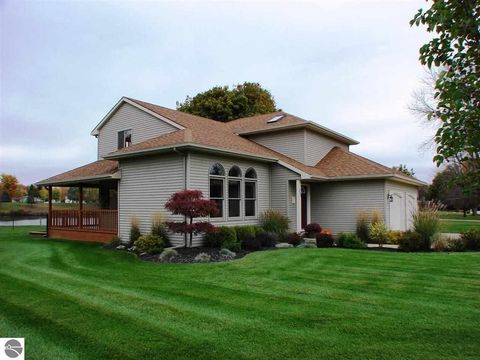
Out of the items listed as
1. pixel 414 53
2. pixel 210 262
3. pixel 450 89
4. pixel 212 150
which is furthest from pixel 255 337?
pixel 212 150

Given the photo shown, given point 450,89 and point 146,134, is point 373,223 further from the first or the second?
point 450,89

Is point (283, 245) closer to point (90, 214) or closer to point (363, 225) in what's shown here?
point (363, 225)

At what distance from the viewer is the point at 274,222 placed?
50.9ft

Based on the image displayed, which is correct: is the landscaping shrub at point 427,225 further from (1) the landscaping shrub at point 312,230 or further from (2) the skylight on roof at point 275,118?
(2) the skylight on roof at point 275,118

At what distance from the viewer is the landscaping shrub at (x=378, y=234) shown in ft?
A: 47.6

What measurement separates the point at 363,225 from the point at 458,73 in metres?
13.5

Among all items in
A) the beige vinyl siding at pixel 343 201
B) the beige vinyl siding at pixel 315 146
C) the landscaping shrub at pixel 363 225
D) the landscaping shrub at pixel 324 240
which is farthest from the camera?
the beige vinyl siding at pixel 315 146

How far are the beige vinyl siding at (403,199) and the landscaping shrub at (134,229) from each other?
10688 millimetres

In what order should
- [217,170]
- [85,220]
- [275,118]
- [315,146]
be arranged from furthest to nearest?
[275,118] < [315,146] < [85,220] < [217,170]

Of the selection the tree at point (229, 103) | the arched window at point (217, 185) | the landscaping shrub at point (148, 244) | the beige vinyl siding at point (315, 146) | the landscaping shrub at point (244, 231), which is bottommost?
the landscaping shrub at point (148, 244)

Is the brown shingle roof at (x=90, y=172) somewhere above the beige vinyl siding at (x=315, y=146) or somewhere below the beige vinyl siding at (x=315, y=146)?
below

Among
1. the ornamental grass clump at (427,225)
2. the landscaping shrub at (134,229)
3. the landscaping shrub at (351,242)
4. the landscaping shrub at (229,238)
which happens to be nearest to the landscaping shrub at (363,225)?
the landscaping shrub at (351,242)

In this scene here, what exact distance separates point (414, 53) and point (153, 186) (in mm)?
10707

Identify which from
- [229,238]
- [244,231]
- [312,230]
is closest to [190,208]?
[229,238]
